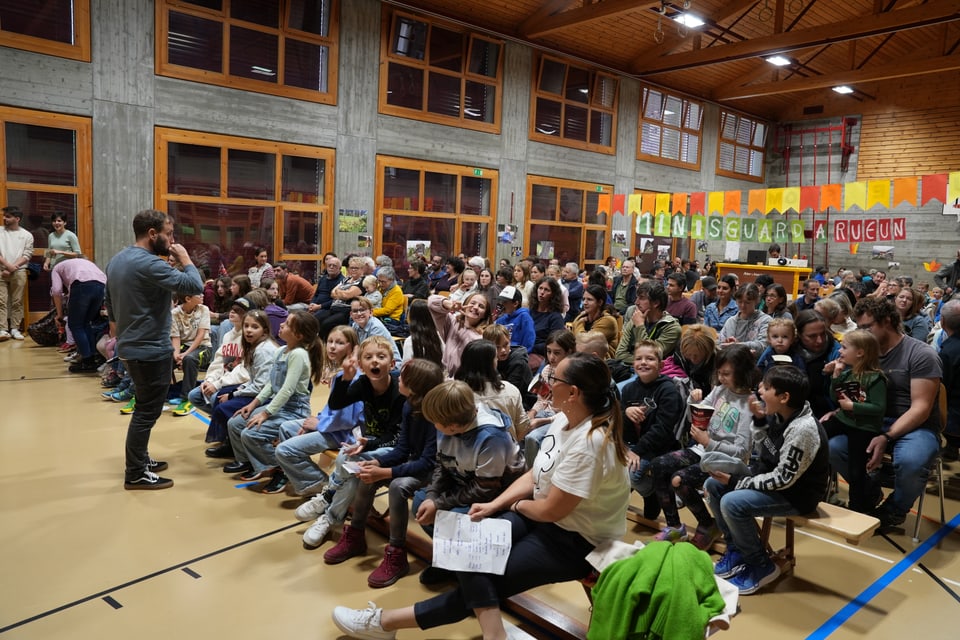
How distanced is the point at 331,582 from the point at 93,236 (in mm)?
7917

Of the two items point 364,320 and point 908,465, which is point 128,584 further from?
point 908,465

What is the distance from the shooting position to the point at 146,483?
155 inches

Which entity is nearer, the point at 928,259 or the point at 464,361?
the point at 464,361

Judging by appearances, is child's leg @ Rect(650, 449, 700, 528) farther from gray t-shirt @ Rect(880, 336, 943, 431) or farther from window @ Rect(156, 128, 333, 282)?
window @ Rect(156, 128, 333, 282)

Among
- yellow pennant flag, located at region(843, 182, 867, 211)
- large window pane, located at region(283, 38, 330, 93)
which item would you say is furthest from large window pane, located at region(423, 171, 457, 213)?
yellow pennant flag, located at region(843, 182, 867, 211)

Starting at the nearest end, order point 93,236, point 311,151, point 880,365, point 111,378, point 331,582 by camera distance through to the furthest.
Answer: point 331,582 → point 880,365 → point 111,378 → point 93,236 → point 311,151

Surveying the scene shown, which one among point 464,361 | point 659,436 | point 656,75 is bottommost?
point 659,436

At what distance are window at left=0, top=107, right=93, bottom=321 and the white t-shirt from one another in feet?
28.9

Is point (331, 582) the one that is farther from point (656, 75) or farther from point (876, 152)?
point (876, 152)

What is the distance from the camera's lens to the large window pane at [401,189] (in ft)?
38.0

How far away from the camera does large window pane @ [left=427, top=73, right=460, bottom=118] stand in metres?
12.0

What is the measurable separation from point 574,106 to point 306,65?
6170 millimetres

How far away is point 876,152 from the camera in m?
17.5

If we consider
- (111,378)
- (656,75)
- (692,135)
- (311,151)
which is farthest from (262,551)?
(692,135)
